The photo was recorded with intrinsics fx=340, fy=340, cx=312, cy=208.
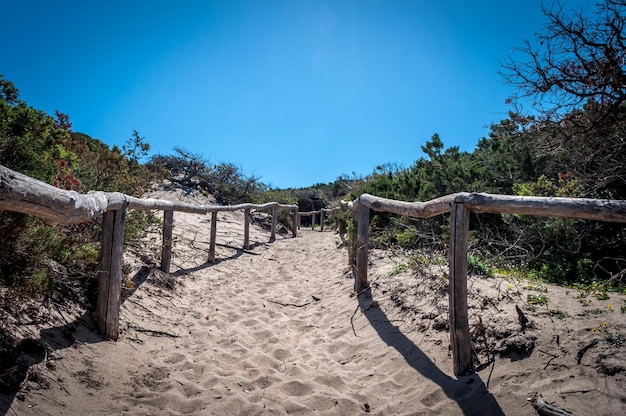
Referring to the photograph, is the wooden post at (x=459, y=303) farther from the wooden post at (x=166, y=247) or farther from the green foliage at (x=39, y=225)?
the wooden post at (x=166, y=247)

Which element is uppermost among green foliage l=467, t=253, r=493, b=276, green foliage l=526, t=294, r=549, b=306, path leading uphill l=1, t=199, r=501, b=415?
green foliage l=467, t=253, r=493, b=276

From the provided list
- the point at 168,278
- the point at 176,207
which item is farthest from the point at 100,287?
the point at 176,207

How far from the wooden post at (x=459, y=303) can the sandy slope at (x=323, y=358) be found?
0.12 m

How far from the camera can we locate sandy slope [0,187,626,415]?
2.20 m

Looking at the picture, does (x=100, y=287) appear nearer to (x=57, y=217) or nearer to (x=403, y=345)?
(x=57, y=217)

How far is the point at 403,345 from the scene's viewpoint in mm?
3244

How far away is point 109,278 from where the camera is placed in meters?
2.96

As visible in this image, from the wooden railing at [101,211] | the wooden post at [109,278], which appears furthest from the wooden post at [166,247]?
the wooden post at [109,278]

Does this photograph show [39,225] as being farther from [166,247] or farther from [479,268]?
[479,268]

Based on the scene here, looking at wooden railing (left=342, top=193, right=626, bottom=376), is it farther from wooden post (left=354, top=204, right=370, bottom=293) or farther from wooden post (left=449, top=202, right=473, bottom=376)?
wooden post (left=354, top=204, right=370, bottom=293)

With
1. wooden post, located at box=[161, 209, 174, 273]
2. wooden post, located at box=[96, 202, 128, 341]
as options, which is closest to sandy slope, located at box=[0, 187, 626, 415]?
wooden post, located at box=[96, 202, 128, 341]

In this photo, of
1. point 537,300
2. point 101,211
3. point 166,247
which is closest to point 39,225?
point 101,211

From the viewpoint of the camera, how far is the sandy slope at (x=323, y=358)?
7.23 ft

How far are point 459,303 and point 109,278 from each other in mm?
2931
